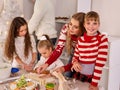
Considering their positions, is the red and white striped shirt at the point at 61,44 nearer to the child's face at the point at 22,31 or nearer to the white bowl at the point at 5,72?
the white bowl at the point at 5,72

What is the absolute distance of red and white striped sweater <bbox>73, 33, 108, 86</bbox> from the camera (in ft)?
4.04

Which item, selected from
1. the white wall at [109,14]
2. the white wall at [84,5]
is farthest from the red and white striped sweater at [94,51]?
the white wall at [84,5]

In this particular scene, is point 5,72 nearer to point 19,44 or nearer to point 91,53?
point 91,53

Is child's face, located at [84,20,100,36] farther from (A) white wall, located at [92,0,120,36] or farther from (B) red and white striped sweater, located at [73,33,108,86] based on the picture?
(A) white wall, located at [92,0,120,36]

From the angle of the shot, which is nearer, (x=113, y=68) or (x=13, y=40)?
(x=13, y=40)

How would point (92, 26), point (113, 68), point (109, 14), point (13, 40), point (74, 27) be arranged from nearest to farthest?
point (92, 26), point (74, 27), point (13, 40), point (113, 68), point (109, 14)

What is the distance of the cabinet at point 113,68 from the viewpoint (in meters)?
2.19

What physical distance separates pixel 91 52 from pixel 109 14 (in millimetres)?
1262

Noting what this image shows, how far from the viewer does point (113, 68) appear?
225 centimetres

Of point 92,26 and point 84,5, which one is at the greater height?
point 84,5

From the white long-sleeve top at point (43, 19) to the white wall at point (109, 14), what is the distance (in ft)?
1.73

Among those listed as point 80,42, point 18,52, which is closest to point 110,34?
point 18,52

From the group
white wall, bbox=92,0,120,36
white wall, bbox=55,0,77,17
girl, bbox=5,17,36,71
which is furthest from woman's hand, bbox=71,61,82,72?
white wall, bbox=55,0,77,17

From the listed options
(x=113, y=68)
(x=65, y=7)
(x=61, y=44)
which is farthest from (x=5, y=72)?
(x=65, y=7)
